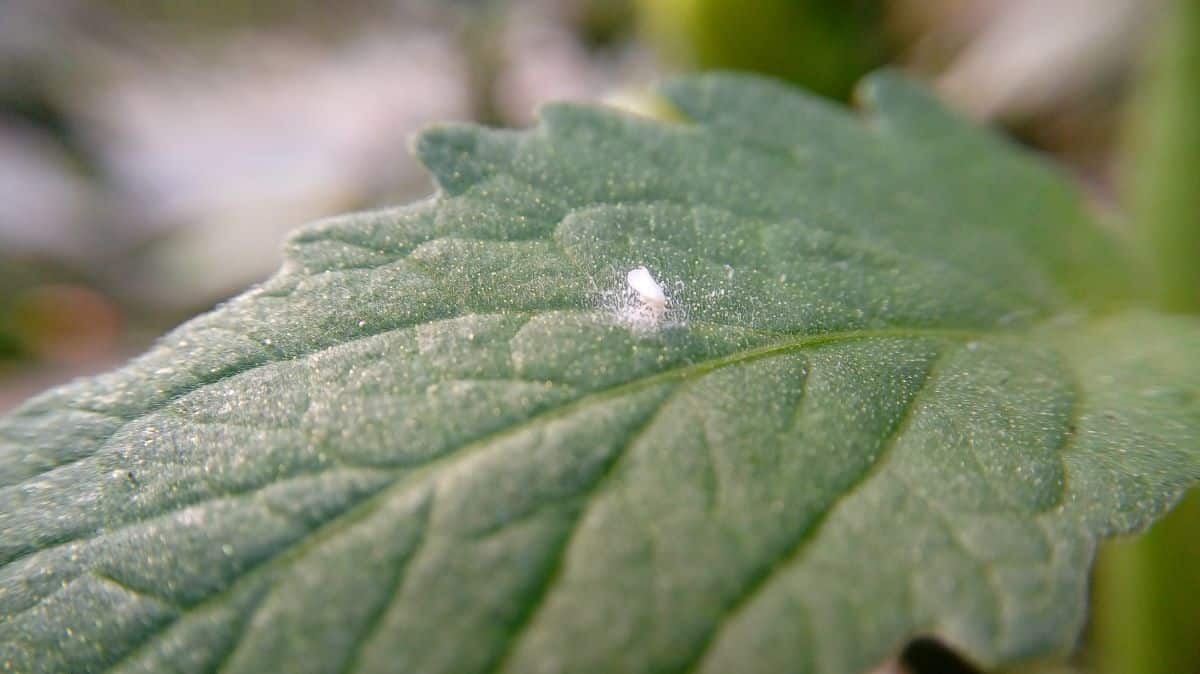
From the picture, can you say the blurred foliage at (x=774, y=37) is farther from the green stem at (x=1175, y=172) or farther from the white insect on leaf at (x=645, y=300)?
the white insect on leaf at (x=645, y=300)

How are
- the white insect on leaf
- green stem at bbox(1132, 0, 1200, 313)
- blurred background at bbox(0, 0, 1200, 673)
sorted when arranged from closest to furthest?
1. the white insect on leaf
2. green stem at bbox(1132, 0, 1200, 313)
3. blurred background at bbox(0, 0, 1200, 673)

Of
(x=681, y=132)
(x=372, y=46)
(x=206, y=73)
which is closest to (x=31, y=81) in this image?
(x=206, y=73)

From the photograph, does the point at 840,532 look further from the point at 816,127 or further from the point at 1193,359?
the point at 816,127

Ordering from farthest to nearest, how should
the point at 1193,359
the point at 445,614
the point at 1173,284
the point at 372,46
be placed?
the point at 372,46
the point at 1173,284
the point at 1193,359
the point at 445,614

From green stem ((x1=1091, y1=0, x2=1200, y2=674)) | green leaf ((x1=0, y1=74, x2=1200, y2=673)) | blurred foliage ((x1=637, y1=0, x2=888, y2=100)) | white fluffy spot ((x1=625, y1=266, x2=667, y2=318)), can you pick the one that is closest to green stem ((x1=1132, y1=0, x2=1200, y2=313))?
green stem ((x1=1091, y1=0, x2=1200, y2=674))

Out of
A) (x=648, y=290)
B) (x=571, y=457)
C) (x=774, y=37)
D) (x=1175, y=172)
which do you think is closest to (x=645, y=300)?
(x=648, y=290)

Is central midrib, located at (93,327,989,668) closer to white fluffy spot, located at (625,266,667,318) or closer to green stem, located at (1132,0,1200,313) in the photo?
white fluffy spot, located at (625,266,667,318)
